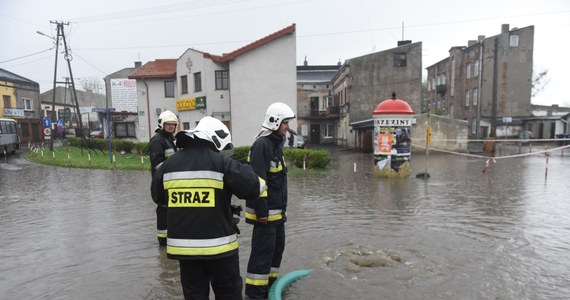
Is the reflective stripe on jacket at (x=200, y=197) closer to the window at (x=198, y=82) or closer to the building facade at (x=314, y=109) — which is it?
the window at (x=198, y=82)

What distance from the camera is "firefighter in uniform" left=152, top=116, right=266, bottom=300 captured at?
9.57ft

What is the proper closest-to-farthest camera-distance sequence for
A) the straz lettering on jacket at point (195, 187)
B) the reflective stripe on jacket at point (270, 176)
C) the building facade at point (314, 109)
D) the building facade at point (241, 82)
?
the straz lettering on jacket at point (195, 187) < the reflective stripe on jacket at point (270, 176) < the building facade at point (241, 82) < the building facade at point (314, 109)

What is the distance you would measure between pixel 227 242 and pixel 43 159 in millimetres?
22559

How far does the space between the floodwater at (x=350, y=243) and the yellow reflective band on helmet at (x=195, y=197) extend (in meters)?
1.95

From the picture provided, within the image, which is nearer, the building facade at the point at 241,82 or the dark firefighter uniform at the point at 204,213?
the dark firefighter uniform at the point at 204,213

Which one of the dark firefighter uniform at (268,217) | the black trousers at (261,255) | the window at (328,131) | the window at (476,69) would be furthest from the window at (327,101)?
the black trousers at (261,255)

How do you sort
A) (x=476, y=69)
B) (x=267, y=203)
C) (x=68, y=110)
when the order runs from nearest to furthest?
(x=267, y=203)
(x=476, y=69)
(x=68, y=110)

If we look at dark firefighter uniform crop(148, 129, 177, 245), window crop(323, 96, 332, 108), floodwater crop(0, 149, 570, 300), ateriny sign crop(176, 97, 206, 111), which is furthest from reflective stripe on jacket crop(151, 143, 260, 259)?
window crop(323, 96, 332, 108)

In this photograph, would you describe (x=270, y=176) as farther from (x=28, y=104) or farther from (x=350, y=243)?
A: (x=28, y=104)

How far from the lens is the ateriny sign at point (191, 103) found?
24.0 m

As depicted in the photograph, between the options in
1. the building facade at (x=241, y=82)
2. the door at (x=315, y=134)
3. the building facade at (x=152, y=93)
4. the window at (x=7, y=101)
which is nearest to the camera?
the building facade at (x=241, y=82)

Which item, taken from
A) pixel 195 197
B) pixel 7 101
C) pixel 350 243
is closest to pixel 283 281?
pixel 195 197

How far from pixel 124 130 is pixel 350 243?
3012cm

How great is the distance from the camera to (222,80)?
2383 centimetres
